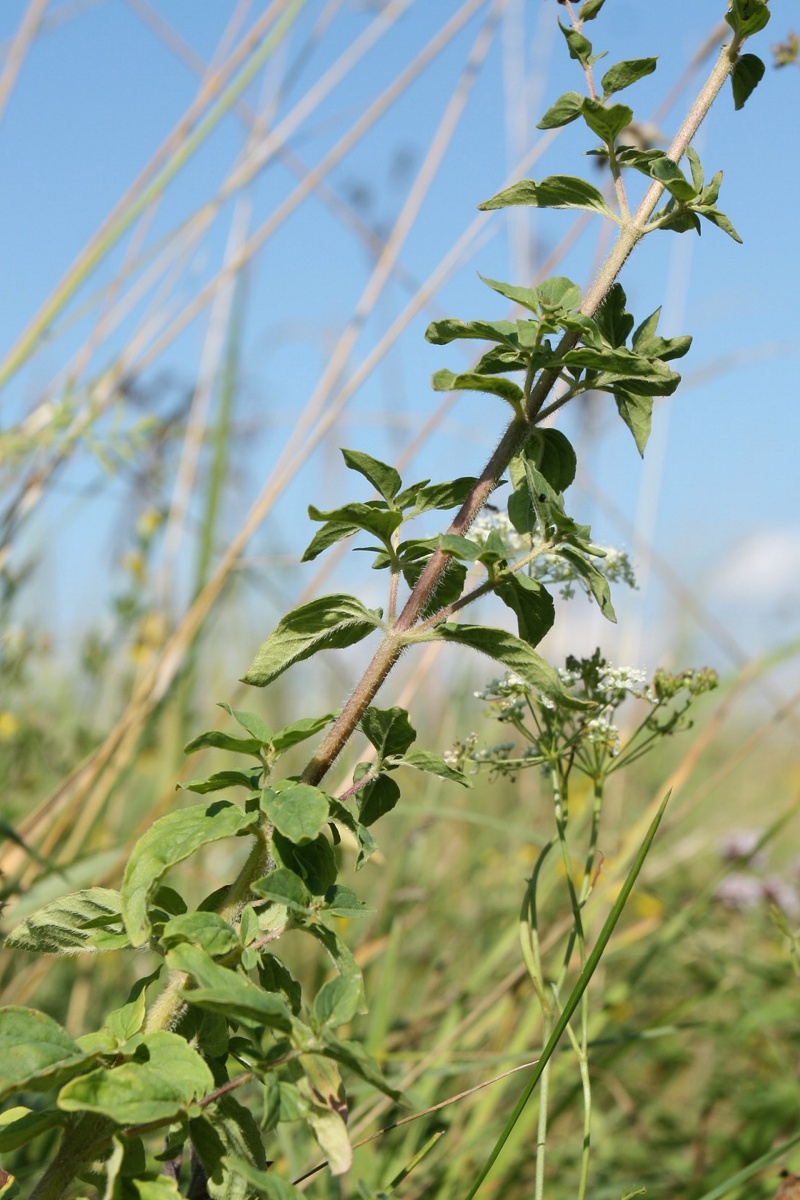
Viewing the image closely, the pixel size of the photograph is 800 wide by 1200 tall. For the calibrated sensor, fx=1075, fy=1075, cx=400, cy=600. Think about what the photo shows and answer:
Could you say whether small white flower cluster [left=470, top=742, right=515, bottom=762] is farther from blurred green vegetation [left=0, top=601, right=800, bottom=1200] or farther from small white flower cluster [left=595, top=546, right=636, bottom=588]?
blurred green vegetation [left=0, top=601, right=800, bottom=1200]

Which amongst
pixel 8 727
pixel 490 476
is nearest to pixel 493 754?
pixel 490 476

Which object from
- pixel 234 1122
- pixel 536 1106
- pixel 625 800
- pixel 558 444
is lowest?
pixel 536 1106

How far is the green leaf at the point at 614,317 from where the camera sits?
2.38ft

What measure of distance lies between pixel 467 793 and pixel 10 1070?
2256 mm

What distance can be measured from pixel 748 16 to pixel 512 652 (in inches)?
17.5

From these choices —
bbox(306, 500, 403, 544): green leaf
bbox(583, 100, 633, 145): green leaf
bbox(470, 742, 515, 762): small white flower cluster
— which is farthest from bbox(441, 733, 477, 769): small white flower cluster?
bbox(583, 100, 633, 145): green leaf

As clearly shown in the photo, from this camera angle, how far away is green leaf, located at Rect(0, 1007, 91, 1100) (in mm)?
557

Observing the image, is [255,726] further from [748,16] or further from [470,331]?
[748,16]

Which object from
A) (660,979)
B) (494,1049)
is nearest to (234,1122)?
(494,1049)

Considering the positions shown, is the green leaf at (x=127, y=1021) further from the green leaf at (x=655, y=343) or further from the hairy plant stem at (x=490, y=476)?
the green leaf at (x=655, y=343)

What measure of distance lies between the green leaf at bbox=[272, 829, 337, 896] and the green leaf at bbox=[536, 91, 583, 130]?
492 mm

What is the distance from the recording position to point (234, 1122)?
650mm

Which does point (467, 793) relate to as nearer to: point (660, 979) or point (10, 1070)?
point (660, 979)

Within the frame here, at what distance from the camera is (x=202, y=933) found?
1.98 feet
